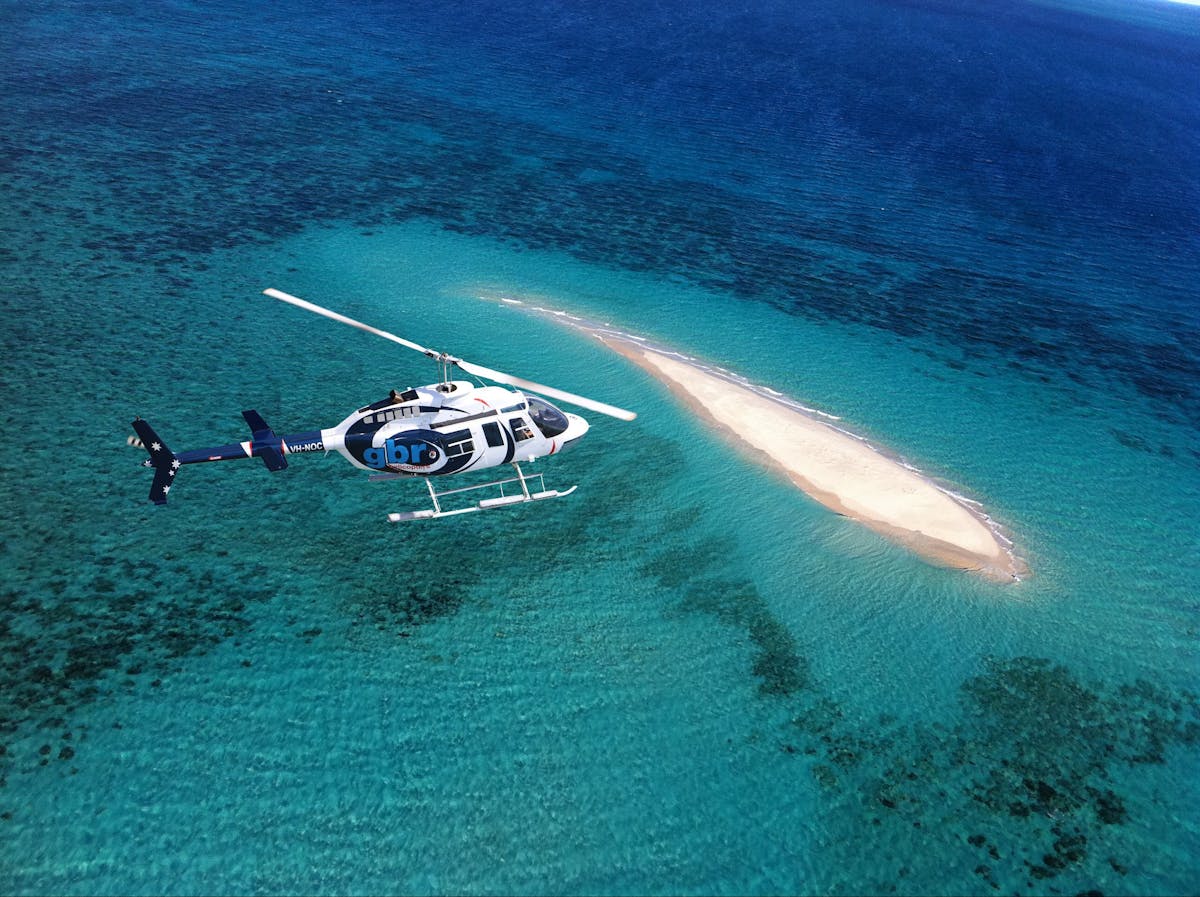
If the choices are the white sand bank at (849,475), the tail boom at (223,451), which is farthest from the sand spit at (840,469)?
the tail boom at (223,451)

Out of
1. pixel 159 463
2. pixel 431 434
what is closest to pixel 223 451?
pixel 159 463

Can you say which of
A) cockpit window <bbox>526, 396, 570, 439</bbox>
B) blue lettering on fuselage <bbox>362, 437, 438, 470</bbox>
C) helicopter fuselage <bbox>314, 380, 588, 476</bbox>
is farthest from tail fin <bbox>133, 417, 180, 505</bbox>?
cockpit window <bbox>526, 396, 570, 439</bbox>

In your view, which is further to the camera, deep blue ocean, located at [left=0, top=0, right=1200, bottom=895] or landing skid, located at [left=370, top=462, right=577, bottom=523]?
landing skid, located at [left=370, top=462, right=577, bottom=523]

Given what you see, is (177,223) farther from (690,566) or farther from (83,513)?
(690,566)

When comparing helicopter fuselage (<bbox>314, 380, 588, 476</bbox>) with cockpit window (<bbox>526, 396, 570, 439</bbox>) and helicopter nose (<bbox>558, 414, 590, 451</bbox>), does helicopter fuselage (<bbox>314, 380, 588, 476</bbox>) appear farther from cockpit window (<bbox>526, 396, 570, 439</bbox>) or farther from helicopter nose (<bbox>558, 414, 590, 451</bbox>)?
helicopter nose (<bbox>558, 414, 590, 451</bbox>)

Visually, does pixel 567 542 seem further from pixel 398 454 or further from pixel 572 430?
pixel 398 454

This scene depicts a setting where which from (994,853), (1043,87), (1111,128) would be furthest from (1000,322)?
(1043,87)

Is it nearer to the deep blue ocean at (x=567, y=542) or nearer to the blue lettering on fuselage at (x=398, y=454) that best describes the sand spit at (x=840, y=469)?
the deep blue ocean at (x=567, y=542)

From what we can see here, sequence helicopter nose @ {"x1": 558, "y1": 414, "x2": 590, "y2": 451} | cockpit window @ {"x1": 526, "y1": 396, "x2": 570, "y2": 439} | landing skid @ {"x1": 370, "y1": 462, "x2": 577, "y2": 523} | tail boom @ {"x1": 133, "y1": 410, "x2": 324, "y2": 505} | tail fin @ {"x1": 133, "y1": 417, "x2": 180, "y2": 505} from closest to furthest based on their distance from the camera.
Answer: tail fin @ {"x1": 133, "y1": 417, "x2": 180, "y2": 505} < tail boom @ {"x1": 133, "y1": 410, "x2": 324, "y2": 505} < landing skid @ {"x1": 370, "y1": 462, "x2": 577, "y2": 523} < cockpit window @ {"x1": 526, "y1": 396, "x2": 570, "y2": 439} < helicopter nose @ {"x1": 558, "y1": 414, "x2": 590, "y2": 451}
